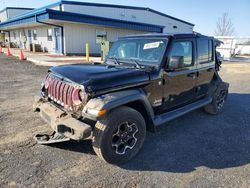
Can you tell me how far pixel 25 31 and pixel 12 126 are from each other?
26863mm

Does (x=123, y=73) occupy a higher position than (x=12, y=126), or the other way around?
(x=123, y=73)

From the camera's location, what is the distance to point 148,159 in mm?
3457

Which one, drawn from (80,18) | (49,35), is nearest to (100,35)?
(80,18)

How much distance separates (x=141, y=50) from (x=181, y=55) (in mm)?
778

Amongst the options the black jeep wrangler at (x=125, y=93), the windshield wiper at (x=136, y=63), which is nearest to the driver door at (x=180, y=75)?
the black jeep wrangler at (x=125, y=93)

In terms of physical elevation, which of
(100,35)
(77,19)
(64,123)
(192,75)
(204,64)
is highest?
(77,19)

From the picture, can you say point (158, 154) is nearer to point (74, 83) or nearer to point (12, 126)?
point (74, 83)

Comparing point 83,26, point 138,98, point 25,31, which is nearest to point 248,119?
point 138,98

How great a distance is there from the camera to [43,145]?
3.74 meters

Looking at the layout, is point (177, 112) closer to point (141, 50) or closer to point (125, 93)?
point (141, 50)

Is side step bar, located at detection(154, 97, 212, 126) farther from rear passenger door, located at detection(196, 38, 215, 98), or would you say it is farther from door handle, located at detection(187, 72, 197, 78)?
door handle, located at detection(187, 72, 197, 78)

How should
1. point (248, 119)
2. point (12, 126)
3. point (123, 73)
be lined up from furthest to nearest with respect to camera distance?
point (248, 119)
point (12, 126)
point (123, 73)

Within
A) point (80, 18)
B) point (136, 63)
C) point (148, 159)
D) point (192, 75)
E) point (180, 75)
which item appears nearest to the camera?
point (148, 159)

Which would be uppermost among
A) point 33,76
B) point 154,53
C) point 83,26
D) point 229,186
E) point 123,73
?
point 83,26
